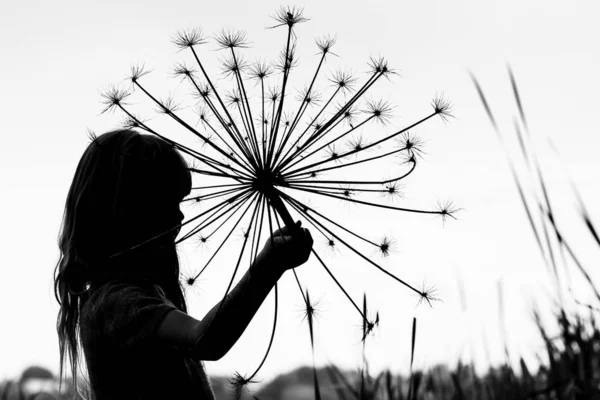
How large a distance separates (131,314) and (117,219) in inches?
27.4

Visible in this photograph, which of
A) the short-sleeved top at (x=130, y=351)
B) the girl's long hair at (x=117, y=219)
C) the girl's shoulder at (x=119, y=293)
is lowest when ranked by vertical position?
the short-sleeved top at (x=130, y=351)

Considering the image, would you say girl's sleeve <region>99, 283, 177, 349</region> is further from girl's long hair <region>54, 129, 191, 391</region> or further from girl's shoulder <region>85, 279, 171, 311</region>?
girl's long hair <region>54, 129, 191, 391</region>

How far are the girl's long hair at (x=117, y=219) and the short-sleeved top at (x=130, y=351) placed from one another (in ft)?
0.64

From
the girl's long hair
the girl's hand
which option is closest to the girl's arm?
the girl's hand

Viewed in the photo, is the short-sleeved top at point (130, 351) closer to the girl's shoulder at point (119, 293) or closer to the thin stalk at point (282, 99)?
the girl's shoulder at point (119, 293)

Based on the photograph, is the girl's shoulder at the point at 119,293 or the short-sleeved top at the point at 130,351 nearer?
the short-sleeved top at the point at 130,351

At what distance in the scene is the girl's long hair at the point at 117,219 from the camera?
417 centimetres

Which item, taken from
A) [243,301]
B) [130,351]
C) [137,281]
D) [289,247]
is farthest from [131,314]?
[289,247]

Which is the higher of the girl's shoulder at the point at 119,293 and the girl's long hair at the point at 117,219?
the girl's long hair at the point at 117,219

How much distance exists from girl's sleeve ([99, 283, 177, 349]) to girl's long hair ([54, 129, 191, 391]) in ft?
0.78

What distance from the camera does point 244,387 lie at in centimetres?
353

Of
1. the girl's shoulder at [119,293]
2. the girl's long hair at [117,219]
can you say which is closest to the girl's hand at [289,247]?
the girl's shoulder at [119,293]

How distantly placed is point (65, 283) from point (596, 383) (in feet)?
10.5

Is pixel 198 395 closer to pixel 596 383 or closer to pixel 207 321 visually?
pixel 207 321
